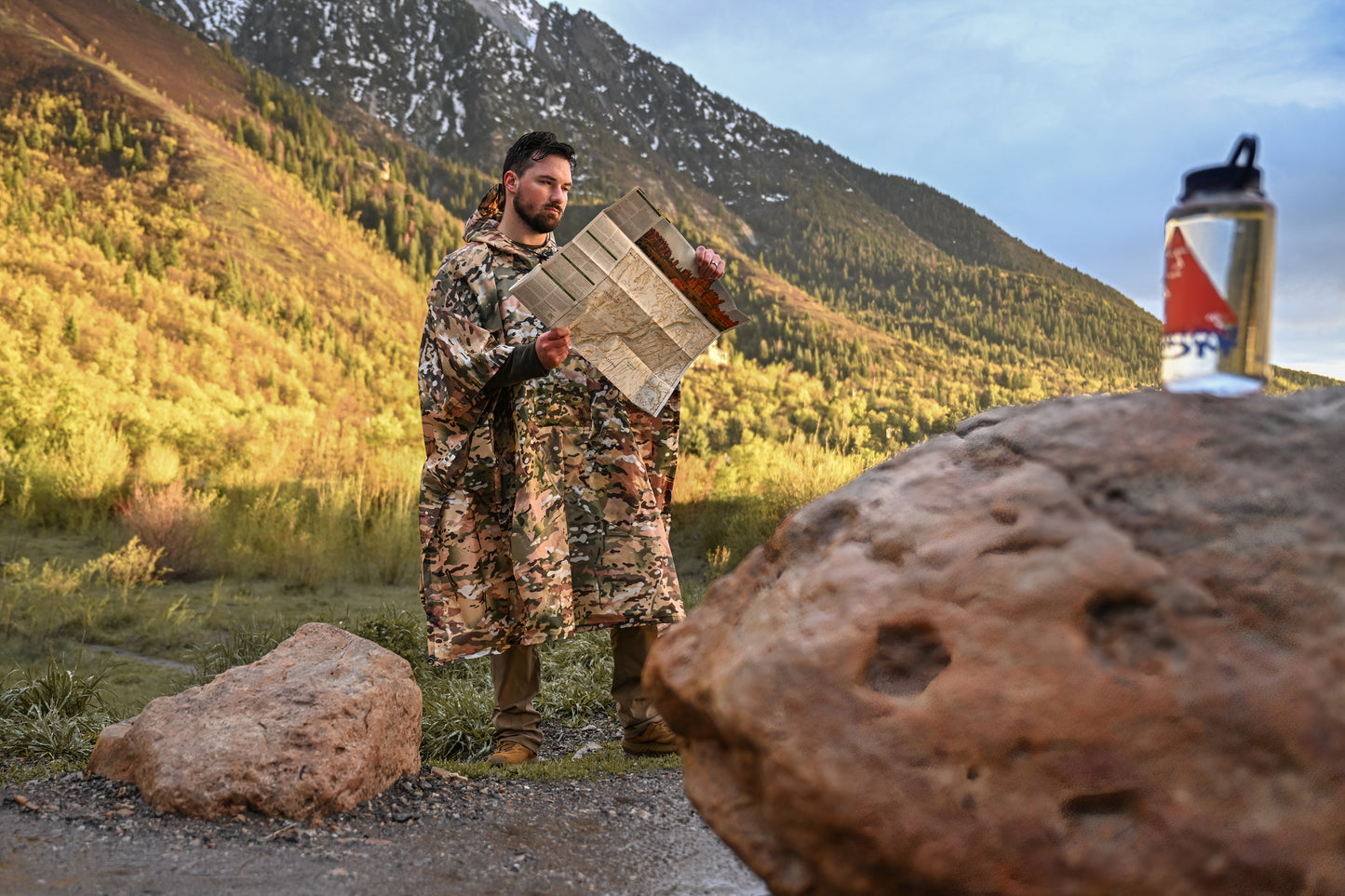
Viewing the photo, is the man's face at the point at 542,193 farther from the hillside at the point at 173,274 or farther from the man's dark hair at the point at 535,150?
the hillside at the point at 173,274

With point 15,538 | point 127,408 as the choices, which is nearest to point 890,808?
point 15,538

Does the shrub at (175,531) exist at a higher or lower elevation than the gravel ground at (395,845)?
higher

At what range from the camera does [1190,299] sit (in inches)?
53.7

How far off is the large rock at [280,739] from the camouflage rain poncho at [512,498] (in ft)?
1.33

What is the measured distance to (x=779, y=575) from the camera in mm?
1716

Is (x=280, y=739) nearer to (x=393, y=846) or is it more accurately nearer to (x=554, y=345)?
(x=393, y=846)

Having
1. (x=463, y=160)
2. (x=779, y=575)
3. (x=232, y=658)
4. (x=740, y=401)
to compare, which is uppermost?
(x=463, y=160)

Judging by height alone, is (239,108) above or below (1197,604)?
above

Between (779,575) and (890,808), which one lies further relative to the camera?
(779,575)

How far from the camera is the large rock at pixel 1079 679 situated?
1.31 m

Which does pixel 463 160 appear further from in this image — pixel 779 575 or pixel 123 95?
pixel 779 575

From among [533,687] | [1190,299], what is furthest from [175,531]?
[1190,299]

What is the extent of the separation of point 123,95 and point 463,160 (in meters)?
6.52

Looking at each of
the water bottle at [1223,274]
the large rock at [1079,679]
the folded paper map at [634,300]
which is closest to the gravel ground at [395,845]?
the large rock at [1079,679]
